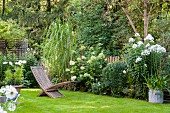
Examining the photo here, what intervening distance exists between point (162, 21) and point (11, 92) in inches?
304

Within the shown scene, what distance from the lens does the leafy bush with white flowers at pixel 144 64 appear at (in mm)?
7301

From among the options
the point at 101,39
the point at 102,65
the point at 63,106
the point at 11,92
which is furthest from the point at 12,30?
the point at 11,92

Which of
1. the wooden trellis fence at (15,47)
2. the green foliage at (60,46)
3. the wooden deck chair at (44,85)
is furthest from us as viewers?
the wooden trellis fence at (15,47)

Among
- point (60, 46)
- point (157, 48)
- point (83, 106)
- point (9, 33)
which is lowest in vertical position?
point (83, 106)

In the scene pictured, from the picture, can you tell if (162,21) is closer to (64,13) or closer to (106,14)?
(106,14)

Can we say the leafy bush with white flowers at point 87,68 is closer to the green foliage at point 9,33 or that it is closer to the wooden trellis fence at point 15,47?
the wooden trellis fence at point 15,47

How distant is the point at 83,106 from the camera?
6.38m

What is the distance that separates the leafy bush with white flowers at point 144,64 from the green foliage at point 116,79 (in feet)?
0.96

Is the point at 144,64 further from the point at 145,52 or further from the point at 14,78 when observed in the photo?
the point at 14,78

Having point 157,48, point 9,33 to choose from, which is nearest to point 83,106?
point 157,48

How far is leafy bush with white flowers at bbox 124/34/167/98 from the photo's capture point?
730 centimetres

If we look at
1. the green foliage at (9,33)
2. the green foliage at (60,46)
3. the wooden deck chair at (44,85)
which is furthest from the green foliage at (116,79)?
the green foliage at (9,33)

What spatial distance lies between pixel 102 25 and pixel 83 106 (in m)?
5.41

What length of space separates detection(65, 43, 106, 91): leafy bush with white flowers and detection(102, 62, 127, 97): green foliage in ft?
2.63
